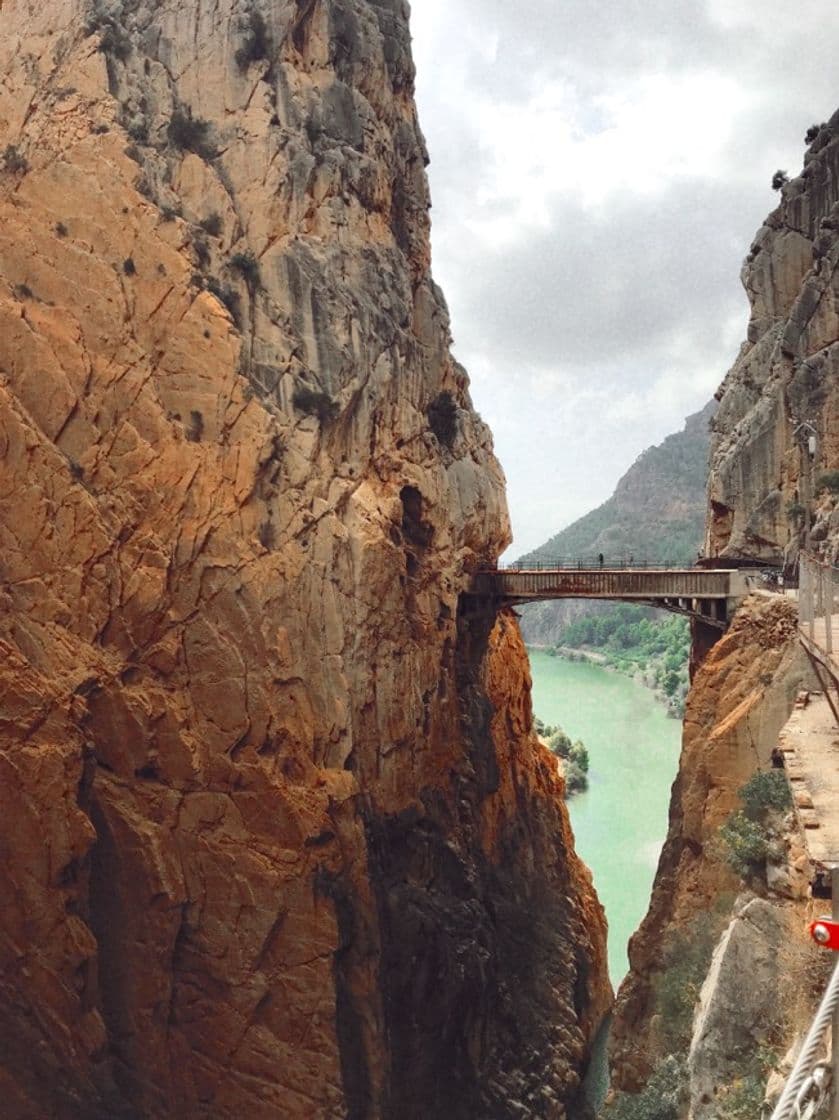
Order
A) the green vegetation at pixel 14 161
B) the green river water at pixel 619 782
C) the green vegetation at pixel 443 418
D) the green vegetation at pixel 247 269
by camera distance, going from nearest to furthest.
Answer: the green vegetation at pixel 14 161 < the green vegetation at pixel 247 269 < the green vegetation at pixel 443 418 < the green river water at pixel 619 782

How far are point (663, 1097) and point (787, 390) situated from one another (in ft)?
63.5

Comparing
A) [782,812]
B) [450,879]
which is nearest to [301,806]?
[450,879]

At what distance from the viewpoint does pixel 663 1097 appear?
25.6 ft

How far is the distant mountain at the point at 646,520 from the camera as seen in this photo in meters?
113

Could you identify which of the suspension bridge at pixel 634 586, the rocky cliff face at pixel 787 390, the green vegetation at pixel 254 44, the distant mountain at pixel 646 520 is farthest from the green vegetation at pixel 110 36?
the distant mountain at pixel 646 520

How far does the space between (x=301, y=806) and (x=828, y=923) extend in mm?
12701

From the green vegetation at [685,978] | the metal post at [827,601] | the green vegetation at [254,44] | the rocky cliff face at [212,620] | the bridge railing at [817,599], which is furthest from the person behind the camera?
the green vegetation at [254,44]

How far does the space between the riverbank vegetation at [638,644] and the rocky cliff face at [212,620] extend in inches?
1991

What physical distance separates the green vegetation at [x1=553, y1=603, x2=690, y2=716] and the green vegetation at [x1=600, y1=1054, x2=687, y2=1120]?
175 ft

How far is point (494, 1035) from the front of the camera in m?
16.9

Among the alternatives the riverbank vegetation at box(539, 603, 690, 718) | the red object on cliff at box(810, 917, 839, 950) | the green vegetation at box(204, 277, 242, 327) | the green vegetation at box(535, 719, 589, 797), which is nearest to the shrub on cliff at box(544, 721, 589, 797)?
the green vegetation at box(535, 719, 589, 797)

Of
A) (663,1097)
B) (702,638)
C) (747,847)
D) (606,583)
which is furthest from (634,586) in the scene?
(663,1097)

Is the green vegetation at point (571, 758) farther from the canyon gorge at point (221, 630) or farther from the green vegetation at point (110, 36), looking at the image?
the green vegetation at point (110, 36)

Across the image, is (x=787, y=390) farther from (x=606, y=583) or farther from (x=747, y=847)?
(x=747, y=847)
